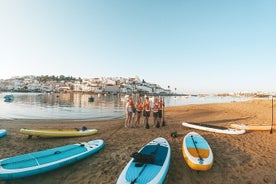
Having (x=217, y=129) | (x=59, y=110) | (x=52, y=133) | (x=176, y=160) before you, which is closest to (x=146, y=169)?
(x=176, y=160)

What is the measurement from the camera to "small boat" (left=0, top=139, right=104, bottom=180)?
5152 millimetres

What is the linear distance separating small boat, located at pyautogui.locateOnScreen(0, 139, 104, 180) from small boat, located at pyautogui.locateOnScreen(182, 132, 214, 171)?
12.7 ft

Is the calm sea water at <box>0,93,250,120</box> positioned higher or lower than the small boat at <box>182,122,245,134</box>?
lower

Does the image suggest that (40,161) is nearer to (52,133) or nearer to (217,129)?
(52,133)

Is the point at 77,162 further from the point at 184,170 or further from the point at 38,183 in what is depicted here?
the point at 184,170

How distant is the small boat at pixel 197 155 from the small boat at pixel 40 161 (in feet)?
12.7

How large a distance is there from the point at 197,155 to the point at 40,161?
18.0 ft

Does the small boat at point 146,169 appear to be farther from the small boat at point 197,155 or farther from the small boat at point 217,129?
the small boat at point 217,129

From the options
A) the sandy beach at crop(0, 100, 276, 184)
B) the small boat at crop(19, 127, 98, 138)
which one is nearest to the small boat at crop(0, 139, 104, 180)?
the sandy beach at crop(0, 100, 276, 184)

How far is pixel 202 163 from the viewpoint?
5.62 meters

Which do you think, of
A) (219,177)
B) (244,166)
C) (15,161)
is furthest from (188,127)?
(15,161)

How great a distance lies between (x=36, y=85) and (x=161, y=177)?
590ft

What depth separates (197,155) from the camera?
6.26m

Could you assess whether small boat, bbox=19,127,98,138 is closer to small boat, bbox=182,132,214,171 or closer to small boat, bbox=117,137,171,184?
small boat, bbox=117,137,171,184
